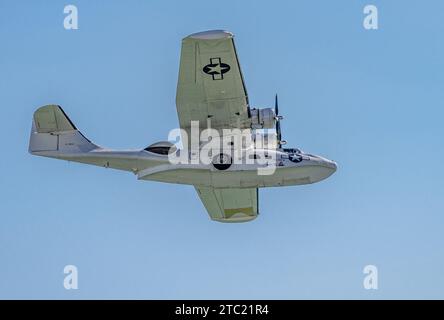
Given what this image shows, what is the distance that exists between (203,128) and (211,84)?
187 centimetres

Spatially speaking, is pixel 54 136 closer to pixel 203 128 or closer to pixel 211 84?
pixel 203 128

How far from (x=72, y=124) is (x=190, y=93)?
13.4 feet

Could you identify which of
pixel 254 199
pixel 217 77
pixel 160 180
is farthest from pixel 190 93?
pixel 254 199

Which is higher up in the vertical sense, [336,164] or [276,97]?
[276,97]

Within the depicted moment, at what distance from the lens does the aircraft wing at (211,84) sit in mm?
20578

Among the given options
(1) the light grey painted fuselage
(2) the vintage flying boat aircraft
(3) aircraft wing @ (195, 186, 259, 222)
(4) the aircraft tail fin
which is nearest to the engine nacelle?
(2) the vintage flying boat aircraft

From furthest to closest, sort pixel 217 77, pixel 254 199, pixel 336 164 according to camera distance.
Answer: pixel 254 199 → pixel 336 164 → pixel 217 77

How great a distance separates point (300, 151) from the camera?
75.2 ft

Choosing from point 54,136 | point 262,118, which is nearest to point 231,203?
point 262,118

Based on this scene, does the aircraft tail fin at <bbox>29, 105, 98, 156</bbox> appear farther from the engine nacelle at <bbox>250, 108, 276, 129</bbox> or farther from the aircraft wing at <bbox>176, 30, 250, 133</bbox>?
the engine nacelle at <bbox>250, 108, 276, 129</bbox>

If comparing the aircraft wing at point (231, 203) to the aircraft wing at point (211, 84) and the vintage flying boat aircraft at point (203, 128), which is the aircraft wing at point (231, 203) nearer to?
the vintage flying boat aircraft at point (203, 128)

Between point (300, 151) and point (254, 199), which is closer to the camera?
point (300, 151)

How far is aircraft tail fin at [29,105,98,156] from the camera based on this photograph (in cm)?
2367

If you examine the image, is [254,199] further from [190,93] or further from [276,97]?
[190,93]
